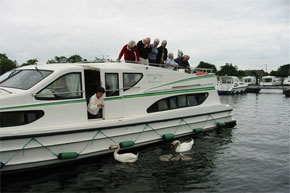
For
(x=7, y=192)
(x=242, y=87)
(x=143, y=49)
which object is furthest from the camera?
(x=242, y=87)

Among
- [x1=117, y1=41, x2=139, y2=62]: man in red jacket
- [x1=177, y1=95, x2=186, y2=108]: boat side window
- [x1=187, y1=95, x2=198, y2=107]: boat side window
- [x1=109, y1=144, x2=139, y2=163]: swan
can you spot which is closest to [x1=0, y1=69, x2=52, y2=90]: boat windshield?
[x1=109, y1=144, x2=139, y2=163]: swan

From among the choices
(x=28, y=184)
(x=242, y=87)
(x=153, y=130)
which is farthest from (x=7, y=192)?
(x=242, y=87)

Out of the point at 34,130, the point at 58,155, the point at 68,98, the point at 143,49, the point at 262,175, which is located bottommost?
the point at 262,175

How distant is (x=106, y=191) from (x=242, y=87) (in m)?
44.8

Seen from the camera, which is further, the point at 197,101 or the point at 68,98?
the point at 197,101

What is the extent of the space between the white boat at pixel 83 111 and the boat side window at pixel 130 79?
3 cm

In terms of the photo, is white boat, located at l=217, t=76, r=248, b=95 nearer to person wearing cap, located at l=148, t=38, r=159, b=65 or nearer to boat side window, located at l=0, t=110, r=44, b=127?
person wearing cap, located at l=148, t=38, r=159, b=65

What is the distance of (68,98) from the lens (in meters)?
7.44

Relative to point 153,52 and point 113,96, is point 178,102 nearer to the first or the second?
point 153,52

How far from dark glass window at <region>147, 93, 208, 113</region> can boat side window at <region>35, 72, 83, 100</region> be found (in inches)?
112

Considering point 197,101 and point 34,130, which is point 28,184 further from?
point 197,101

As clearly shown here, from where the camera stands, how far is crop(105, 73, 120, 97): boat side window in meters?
8.39

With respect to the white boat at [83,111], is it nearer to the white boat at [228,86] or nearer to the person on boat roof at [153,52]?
the person on boat roof at [153,52]

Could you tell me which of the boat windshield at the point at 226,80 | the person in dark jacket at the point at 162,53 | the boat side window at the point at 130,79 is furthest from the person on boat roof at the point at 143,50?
the boat windshield at the point at 226,80
